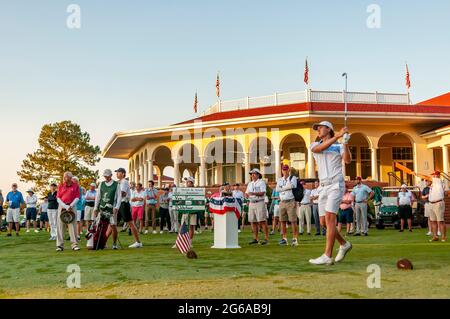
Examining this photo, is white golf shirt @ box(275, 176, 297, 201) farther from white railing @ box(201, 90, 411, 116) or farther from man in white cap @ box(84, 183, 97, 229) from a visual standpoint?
Answer: white railing @ box(201, 90, 411, 116)

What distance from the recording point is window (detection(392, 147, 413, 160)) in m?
35.5

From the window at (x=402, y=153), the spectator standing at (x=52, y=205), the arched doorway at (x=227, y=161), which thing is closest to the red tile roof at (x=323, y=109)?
the arched doorway at (x=227, y=161)

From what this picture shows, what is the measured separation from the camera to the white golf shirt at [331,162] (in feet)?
24.1

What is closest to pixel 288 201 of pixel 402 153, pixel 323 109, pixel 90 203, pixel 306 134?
pixel 90 203

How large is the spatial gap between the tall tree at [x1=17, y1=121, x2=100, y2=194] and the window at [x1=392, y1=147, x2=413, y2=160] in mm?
32389

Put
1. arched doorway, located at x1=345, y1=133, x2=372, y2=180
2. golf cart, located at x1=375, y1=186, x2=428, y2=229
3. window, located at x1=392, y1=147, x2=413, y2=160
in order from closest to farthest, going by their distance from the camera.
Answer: golf cart, located at x1=375, y1=186, x2=428, y2=229 < arched doorway, located at x1=345, y1=133, x2=372, y2=180 < window, located at x1=392, y1=147, x2=413, y2=160

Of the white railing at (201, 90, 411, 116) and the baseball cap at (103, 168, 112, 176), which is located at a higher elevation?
the white railing at (201, 90, 411, 116)

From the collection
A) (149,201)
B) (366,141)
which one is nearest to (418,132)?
(366,141)

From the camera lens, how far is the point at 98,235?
1160cm

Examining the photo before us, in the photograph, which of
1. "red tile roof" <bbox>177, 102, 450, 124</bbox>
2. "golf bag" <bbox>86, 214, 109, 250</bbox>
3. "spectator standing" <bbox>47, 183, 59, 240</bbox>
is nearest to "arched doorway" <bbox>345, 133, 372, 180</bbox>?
"red tile roof" <bbox>177, 102, 450, 124</bbox>
